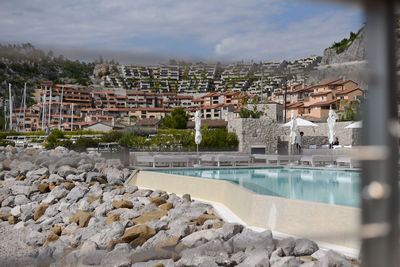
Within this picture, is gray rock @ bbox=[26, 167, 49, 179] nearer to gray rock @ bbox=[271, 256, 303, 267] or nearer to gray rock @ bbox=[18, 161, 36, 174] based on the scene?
gray rock @ bbox=[18, 161, 36, 174]

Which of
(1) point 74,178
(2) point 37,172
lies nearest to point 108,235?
(1) point 74,178

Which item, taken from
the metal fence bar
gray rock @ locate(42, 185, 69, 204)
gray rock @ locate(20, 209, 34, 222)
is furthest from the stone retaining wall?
the metal fence bar

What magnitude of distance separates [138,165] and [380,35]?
11036 millimetres

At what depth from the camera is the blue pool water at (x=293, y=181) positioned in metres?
6.69

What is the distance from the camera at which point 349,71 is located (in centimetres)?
90

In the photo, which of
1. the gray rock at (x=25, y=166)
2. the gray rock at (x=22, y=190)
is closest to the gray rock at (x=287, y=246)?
the gray rock at (x=22, y=190)

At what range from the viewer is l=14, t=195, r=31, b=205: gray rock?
26.8ft

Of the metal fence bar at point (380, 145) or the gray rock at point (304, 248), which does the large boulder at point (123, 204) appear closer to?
the gray rock at point (304, 248)

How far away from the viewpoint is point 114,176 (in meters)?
9.48

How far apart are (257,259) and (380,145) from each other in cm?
324

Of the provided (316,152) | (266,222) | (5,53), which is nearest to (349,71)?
(5,53)

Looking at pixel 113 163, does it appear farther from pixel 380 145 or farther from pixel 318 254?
pixel 380 145

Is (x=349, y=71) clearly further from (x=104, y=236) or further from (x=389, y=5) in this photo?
(x=104, y=236)

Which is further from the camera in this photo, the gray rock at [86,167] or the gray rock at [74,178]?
the gray rock at [86,167]
